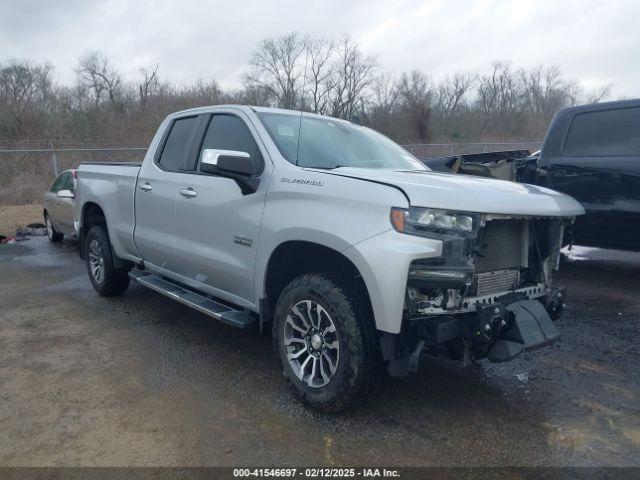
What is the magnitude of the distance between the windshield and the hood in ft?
1.25

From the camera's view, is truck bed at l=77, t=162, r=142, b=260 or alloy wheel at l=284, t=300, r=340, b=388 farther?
truck bed at l=77, t=162, r=142, b=260

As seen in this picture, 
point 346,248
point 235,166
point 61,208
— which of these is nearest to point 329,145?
point 235,166

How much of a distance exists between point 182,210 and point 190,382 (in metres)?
1.46

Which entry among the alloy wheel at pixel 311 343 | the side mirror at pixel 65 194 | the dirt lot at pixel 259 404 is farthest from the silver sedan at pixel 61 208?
the alloy wheel at pixel 311 343

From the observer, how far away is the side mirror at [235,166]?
12.2 ft

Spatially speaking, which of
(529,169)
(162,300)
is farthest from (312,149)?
(529,169)

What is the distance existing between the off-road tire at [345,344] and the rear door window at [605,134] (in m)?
4.52

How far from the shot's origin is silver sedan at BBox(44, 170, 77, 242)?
9.60 meters

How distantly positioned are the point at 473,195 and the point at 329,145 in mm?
1523

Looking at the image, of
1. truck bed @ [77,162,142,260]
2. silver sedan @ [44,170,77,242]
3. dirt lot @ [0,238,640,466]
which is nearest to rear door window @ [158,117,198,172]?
truck bed @ [77,162,142,260]

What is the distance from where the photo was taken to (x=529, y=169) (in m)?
7.14

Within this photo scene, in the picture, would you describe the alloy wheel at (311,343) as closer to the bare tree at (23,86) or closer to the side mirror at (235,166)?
the side mirror at (235,166)

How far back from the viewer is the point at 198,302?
439 cm

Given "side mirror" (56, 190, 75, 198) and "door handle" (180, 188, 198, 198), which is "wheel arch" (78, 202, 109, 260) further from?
"side mirror" (56, 190, 75, 198)
